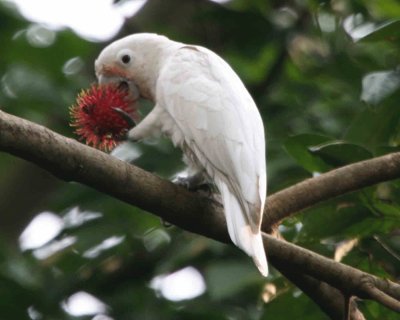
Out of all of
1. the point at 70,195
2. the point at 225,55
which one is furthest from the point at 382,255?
the point at 225,55

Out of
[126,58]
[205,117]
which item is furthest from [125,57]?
[205,117]

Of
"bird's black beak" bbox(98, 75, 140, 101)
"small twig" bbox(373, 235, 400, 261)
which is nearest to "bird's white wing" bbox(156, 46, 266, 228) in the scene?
"bird's black beak" bbox(98, 75, 140, 101)

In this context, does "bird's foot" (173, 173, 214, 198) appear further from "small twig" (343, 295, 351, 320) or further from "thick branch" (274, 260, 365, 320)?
"small twig" (343, 295, 351, 320)

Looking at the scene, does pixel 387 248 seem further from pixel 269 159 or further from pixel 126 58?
pixel 126 58

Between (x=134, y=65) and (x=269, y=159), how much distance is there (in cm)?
72

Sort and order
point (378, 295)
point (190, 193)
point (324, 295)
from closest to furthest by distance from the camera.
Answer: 1. point (378, 295)
2. point (190, 193)
3. point (324, 295)

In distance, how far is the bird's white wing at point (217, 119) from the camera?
340 cm

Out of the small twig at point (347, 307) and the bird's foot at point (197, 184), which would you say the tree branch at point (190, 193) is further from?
the bird's foot at point (197, 184)

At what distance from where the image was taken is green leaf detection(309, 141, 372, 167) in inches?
135

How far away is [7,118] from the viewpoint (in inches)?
106

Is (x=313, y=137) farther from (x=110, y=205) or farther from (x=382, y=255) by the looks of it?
(x=110, y=205)

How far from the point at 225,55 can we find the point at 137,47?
5.01ft

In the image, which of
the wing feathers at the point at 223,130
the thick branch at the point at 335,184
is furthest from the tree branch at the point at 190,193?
the wing feathers at the point at 223,130

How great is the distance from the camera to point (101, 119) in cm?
353
